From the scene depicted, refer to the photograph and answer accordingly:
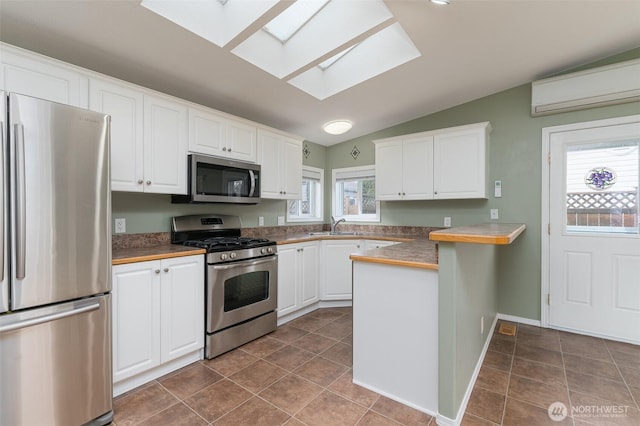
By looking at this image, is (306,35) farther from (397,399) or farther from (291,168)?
(397,399)

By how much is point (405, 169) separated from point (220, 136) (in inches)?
85.3

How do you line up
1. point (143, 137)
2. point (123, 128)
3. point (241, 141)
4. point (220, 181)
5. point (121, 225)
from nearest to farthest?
1. point (123, 128)
2. point (143, 137)
3. point (121, 225)
4. point (220, 181)
5. point (241, 141)

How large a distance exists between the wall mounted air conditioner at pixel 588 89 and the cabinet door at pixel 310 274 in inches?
110

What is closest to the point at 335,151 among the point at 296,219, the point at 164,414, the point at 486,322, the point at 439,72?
the point at 296,219

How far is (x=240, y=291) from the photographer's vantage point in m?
2.54

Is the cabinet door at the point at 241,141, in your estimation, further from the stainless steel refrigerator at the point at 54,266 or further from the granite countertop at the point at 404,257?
the granite countertop at the point at 404,257

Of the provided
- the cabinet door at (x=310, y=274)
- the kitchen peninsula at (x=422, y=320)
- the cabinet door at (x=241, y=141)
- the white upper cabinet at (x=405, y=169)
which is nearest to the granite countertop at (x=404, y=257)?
the kitchen peninsula at (x=422, y=320)

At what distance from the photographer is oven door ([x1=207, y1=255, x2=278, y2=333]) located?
2.32 m

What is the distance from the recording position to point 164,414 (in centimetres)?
170

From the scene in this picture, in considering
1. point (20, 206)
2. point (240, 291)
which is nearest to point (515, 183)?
point (240, 291)

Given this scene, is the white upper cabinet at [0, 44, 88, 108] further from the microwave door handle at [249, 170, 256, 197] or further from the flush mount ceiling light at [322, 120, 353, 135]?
the flush mount ceiling light at [322, 120, 353, 135]

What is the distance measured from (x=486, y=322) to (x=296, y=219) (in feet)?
8.37

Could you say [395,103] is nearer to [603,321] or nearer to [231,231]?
[231,231]

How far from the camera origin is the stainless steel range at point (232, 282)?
2.33 meters
